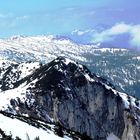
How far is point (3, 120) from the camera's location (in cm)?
9875

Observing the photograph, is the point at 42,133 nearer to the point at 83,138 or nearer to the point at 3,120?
the point at 3,120

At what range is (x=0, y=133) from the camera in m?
84.4

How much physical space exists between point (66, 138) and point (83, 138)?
1076 centimetres

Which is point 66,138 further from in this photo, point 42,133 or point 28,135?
point 28,135

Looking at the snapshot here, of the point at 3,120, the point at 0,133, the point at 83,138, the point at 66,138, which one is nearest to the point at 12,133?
the point at 0,133

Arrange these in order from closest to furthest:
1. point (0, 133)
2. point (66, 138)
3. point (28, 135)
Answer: point (0, 133)
point (28, 135)
point (66, 138)

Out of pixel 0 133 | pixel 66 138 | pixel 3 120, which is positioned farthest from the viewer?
pixel 66 138

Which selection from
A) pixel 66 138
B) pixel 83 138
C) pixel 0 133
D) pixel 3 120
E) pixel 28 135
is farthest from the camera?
pixel 83 138

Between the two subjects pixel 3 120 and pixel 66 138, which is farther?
pixel 66 138

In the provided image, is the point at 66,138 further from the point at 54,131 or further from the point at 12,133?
the point at 12,133

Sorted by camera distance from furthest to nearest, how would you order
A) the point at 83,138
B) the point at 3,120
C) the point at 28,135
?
the point at 83,138 → the point at 3,120 → the point at 28,135

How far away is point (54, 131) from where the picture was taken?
11006cm

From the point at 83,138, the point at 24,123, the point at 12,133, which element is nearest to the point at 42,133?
the point at 24,123

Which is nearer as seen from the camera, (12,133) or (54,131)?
(12,133)
